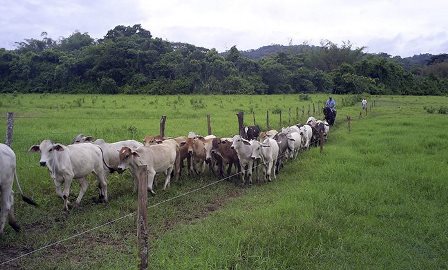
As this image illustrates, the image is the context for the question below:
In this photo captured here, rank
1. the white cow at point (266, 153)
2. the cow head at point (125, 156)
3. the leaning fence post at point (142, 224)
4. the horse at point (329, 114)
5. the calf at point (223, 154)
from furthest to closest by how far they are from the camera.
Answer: the horse at point (329, 114) → the calf at point (223, 154) → the white cow at point (266, 153) → the cow head at point (125, 156) → the leaning fence post at point (142, 224)

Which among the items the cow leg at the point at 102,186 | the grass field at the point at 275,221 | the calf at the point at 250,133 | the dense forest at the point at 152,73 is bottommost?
the grass field at the point at 275,221

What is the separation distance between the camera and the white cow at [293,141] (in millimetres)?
13582

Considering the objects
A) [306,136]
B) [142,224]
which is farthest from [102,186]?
A: [306,136]

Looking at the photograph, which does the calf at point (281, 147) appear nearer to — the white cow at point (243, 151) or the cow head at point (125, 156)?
the white cow at point (243, 151)

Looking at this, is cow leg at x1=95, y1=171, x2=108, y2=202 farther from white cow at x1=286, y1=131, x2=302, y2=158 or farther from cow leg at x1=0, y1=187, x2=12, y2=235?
white cow at x1=286, y1=131, x2=302, y2=158

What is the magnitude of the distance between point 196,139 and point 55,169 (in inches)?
172

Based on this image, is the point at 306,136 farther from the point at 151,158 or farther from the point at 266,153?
the point at 151,158

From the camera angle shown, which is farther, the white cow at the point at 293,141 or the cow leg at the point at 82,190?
the white cow at the point at 293,141

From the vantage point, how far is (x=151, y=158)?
9.84 m

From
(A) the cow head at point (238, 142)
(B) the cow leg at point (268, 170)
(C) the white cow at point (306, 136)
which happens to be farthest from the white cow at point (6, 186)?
(C) the white cow at point (306, 136)

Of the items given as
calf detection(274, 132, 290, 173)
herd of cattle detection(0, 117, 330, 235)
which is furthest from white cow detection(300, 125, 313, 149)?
calf detection(274, 132, 290, 173)

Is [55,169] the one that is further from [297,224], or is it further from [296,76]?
[296,76]

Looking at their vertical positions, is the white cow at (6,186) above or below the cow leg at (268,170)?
above

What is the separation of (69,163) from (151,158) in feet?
6.35
